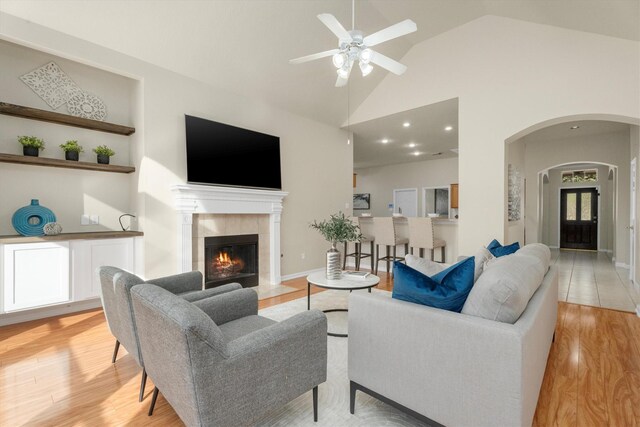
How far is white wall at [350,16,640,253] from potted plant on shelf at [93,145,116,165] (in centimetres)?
444

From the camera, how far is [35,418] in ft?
5.93

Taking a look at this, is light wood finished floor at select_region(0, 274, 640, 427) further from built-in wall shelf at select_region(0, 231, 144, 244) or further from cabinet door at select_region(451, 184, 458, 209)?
cabinet door at select_region(451, 184, 458, 209)

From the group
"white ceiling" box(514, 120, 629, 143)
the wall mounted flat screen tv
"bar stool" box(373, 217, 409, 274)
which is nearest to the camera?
the wall mounted flat screen tv

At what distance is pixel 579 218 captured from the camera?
9.33m

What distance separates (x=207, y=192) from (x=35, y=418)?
2825mm

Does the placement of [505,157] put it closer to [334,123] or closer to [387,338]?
[334,123]

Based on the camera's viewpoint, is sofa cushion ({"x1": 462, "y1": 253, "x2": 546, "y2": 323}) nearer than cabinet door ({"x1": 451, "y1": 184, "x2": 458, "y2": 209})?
Yes

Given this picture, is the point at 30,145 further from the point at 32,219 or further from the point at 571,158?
the point at 571,158

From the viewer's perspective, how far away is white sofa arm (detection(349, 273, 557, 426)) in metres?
1.29

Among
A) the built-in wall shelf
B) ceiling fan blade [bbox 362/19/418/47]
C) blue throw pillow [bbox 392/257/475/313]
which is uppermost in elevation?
ceiling fan blade [bbox 362/19/418/47]

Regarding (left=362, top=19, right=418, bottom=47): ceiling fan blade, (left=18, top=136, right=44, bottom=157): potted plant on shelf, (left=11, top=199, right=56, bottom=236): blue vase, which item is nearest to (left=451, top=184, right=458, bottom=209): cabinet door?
(left=362, top=19, right=418, bottom=47): ceiling fan blade

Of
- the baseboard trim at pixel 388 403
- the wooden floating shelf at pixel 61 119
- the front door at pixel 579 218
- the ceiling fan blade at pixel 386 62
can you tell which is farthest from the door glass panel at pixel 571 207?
the wooden floating shelf at pixel 61 119

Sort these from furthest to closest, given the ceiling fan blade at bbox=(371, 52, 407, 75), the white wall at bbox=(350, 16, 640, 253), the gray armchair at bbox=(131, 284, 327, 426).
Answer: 1. the white wall at bbox=(350, 16, 640, 253)
2. the ceiling fan blade at bbox=(371, 52, 407, 75)
3. the gray armchair at bbox=(131, 284, 327, 426)

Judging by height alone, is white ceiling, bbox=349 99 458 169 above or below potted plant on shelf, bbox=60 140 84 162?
above
